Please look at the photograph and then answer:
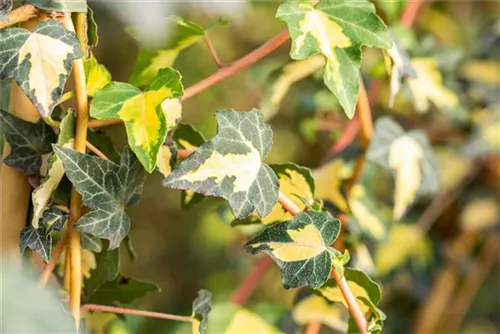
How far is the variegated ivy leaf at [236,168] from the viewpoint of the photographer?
1.38 feet

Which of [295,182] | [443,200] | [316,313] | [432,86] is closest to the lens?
[295,182]

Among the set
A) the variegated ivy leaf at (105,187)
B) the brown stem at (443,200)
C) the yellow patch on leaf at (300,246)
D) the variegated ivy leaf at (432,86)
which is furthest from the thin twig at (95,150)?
the brown stem at (443,200)

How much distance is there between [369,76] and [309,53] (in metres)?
0.37

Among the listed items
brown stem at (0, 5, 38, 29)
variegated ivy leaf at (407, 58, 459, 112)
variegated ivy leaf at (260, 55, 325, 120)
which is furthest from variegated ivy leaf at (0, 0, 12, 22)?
variegated ivy leaf at (407, 58, 459, 112)

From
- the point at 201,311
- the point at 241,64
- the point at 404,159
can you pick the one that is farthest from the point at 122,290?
the point at 404,159

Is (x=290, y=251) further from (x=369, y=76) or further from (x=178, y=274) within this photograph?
(x=178, y=274)

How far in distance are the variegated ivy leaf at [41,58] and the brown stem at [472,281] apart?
2.59ft

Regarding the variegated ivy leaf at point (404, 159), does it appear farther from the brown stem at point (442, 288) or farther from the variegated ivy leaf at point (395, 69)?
the brown stem at point (442, 288)

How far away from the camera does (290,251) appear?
1.49 ft

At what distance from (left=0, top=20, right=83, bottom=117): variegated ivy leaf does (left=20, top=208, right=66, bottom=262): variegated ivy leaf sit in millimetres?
71

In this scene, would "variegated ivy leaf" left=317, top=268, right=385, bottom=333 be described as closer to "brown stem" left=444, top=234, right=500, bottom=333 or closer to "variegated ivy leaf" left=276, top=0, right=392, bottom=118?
Answer: "variegated ivy leaf" left=276, top=0, right=392, bottom=118

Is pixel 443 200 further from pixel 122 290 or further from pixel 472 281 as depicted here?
pixel 122 290

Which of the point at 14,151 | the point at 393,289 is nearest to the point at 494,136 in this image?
the point at 393,289

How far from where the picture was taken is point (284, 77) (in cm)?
68
